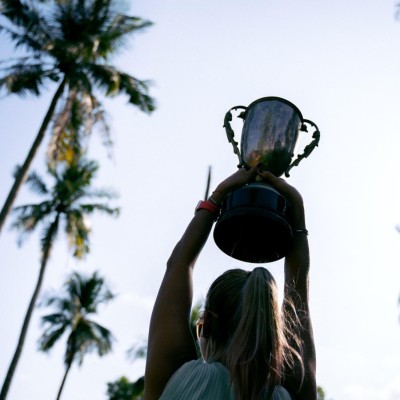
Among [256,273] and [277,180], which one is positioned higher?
[277,180]

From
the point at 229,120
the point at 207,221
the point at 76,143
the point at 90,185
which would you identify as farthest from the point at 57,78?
the point at 207,221

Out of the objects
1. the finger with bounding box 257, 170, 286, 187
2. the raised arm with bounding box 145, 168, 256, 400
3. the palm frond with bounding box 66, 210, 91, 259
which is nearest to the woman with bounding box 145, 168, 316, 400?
the raised arm with bounding box 145, 168, 256, 400

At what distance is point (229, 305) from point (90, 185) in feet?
80.1

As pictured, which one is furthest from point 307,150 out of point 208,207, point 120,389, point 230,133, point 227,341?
point 120,389

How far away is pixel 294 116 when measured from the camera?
350 cm

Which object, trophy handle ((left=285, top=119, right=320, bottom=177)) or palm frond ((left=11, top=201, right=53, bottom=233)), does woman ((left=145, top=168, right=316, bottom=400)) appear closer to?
trophy handle ((left=285, top=119, right=320, bottom=177))

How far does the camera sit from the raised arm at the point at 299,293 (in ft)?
6.64

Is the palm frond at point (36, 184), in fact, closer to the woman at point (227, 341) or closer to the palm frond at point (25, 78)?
the palm frond at point (25, 78)

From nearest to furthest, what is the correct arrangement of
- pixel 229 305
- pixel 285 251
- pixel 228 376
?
pixel 228 376 < pixel 229 305 < pixel 285 251

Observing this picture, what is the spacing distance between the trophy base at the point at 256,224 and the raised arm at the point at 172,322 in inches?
23.2

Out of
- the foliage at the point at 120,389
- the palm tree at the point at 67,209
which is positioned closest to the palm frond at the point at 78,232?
the palm tree at the point at 67,209

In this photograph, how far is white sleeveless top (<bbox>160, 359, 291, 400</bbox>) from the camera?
179 cm

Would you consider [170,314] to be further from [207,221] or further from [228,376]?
[207,221]

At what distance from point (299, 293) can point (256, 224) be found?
1.85 ft
